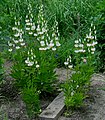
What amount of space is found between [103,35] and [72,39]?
494 mm

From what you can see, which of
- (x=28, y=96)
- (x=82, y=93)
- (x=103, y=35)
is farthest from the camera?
(x=103, y=35)

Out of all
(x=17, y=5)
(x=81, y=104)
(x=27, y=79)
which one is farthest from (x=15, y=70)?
(x=17, y=5)

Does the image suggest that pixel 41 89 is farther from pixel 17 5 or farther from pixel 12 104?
pixel 17 5

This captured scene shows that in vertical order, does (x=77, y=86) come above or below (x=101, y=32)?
below

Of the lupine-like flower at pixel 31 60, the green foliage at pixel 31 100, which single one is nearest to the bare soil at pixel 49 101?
the green foliage at pixel 31 100

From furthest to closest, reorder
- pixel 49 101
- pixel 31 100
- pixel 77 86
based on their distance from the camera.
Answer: pixel 49 101 < pixel 77 86 < pixel 31 100

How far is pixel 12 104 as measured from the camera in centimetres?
464

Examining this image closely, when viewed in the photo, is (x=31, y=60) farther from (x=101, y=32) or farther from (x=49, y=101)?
(x=101, y=32)

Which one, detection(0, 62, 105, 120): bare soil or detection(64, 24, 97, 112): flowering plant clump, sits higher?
detection(64, 24, 97, 112): flowering plant clump

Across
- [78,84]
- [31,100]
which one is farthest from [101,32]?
[31,100]

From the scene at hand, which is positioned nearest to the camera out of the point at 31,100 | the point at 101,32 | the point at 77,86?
the point at 31,100

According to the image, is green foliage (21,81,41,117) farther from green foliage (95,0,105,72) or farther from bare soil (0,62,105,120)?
green foliage (95,0,105,72)

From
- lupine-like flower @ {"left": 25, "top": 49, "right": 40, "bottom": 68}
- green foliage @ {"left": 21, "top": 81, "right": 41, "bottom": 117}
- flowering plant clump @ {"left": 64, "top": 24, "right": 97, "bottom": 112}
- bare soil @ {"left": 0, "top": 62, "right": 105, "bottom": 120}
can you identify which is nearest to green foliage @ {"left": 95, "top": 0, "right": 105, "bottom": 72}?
bare soil @ {"left": 0, "top": 62, "right": 105, "bottom": 120}

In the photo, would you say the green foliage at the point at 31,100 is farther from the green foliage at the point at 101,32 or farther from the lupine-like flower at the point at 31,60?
the green foliage at the point at 101,32
